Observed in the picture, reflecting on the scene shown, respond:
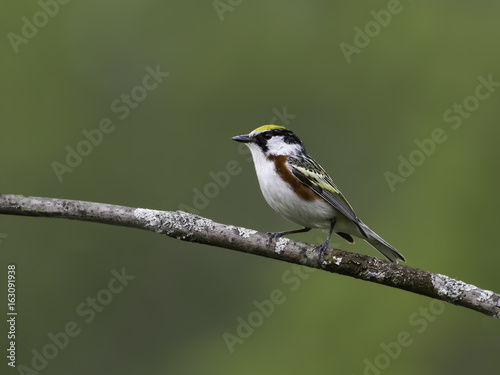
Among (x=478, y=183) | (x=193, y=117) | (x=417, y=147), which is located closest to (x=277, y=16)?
(x=193, y=117)

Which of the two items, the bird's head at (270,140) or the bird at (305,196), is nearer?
the bird at (305,196)

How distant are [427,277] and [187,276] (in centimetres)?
475

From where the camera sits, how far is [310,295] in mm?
7652

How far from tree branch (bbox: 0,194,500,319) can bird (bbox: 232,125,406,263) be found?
0.78 metres

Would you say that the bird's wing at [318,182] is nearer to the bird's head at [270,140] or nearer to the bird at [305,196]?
the bird at [305,196]

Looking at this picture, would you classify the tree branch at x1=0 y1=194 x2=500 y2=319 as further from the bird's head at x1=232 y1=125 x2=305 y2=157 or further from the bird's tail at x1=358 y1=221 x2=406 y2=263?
the bird's head at x1=232 y1=125 x2=305 y2=157

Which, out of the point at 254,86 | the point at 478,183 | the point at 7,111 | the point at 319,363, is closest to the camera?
the point at 319,363

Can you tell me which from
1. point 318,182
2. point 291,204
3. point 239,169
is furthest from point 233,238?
point 239,169

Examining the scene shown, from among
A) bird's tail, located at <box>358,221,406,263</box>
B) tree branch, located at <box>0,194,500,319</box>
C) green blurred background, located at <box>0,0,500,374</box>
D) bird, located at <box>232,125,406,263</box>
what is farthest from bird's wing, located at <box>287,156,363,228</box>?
green blurred background, located at <box>0,0,500,374</box>

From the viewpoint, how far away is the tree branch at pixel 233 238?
13.2 ft

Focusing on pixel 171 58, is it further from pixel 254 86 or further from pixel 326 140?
pixel 326 140

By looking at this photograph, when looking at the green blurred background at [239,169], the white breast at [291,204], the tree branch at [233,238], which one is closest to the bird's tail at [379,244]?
the white breast at [291,204]

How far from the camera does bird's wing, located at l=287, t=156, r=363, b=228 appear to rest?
5117 millimetres

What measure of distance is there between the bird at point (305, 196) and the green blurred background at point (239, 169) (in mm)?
2251
